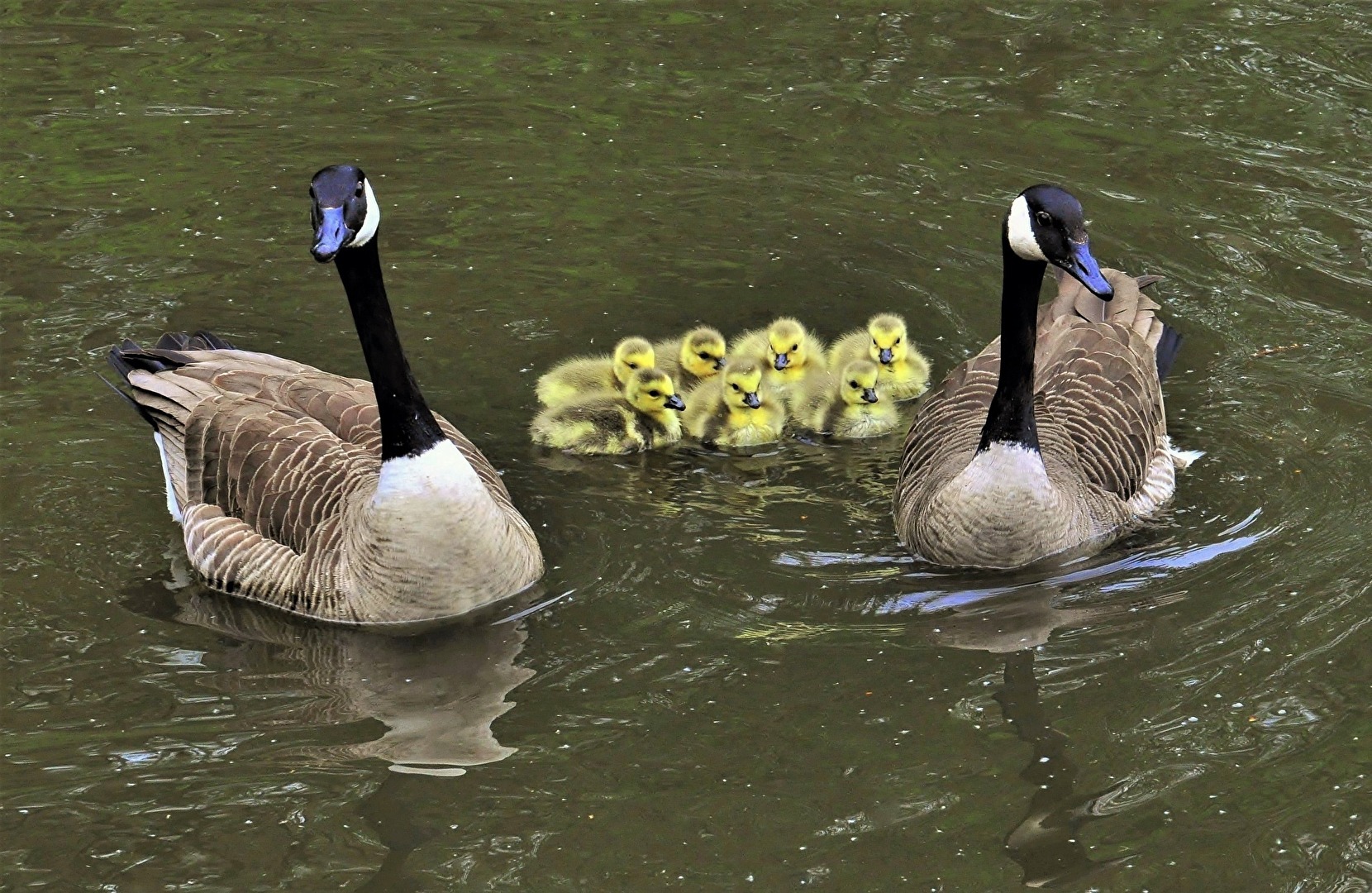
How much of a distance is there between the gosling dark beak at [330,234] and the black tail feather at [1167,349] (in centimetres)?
424

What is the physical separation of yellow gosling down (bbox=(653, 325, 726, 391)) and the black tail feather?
7.10 feet

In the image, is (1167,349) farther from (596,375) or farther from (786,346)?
(596,375)

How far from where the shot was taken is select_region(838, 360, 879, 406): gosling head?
344 inches

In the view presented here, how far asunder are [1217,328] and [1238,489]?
1.64 metres

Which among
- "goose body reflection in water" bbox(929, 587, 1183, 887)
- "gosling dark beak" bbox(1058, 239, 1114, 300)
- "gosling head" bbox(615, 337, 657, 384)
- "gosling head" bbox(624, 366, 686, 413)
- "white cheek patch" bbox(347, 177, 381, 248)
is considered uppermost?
"white cheek patch" bbox(347, 177, 381, 248)

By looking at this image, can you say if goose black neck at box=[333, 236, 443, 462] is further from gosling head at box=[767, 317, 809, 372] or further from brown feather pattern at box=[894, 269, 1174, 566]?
gosling head at box=[767, 317, 809, 372]

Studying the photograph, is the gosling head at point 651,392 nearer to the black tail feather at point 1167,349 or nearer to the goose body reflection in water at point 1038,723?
the goose body reflection in water at point 1038,723

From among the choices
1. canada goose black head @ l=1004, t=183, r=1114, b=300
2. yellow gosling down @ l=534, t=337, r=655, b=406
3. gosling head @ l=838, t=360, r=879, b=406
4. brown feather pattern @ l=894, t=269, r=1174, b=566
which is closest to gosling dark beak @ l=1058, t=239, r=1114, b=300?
canada goose black head @ l=1004, t=183, r=1114, b=300

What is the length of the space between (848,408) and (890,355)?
344mm

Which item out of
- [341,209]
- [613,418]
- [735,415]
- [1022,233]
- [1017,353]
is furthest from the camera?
[735,415]

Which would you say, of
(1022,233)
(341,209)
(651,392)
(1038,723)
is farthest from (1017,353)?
(341,209)

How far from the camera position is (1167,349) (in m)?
9.05

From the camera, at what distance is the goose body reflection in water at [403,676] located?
6.44 m

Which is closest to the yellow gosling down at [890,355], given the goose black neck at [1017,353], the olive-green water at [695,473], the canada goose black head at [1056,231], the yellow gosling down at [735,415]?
the olive-green water at [695,473]
